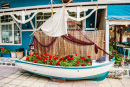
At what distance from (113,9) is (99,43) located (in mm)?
1825

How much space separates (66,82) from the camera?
16.5 ft

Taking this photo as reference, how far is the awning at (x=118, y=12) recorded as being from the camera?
Result: 555cm

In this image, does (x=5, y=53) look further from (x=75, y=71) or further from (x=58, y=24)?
(x=75, y=71)

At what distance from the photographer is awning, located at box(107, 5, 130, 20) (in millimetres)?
5555

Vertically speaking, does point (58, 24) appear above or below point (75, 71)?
above

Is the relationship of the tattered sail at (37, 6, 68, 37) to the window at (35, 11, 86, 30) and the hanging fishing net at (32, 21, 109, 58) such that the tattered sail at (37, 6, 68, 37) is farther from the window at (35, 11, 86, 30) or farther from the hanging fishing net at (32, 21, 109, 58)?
the window at (35, 11, 86, 30)

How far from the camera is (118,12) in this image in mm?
5672

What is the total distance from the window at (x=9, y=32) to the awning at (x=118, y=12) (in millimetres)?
6646

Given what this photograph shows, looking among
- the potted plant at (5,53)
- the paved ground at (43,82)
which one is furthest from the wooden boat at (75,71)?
the potted plant at (5,53)

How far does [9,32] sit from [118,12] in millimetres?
7977

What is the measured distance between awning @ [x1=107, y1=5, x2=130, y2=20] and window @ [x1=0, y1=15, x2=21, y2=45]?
21.8ft

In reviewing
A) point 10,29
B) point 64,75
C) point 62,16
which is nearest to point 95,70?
point 64,75

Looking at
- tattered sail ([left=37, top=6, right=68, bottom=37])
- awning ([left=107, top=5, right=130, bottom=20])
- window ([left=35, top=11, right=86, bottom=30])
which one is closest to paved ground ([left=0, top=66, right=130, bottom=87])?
tattered sail ([left=37, top=6, right=68, bottom=37])

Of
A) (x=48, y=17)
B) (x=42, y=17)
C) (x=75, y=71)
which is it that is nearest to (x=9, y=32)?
(x=42, y=17)
